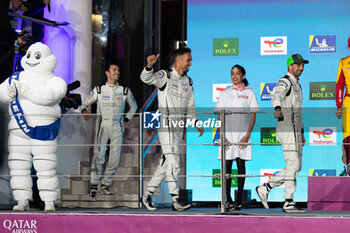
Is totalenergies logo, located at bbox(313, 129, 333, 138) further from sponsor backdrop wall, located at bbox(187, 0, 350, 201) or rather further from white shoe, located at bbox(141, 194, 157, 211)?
white shoe, located at bbox(141, 194, 157, 211)

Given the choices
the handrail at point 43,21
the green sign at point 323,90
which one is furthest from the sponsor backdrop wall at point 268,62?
the handrail at point 43,21

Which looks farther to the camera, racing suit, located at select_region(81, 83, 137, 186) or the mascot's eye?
racing suit, located at select_region(81, 83, 137, 186)

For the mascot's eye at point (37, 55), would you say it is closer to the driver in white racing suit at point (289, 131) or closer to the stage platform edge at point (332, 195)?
the driver in white racing suit at point (289, 131)

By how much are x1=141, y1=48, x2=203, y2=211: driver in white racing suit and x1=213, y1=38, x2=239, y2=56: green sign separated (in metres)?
2.15

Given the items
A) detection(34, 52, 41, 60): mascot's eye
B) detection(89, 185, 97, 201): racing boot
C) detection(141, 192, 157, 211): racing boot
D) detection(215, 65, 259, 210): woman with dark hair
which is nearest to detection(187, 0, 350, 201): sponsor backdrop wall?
detection(215, 65, 259, 210): woman with dark hair

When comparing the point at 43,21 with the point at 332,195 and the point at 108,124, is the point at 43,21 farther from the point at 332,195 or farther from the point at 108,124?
the point at 332,195

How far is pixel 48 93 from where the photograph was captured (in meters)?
6.80

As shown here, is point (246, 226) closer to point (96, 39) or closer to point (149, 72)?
point (149, 72)

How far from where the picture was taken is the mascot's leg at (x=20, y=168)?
6719 mm

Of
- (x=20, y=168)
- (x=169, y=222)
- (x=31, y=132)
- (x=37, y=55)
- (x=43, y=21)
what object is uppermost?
(x=43, y=21)

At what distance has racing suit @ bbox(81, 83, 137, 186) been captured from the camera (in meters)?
7.54

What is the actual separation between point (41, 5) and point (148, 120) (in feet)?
7.95

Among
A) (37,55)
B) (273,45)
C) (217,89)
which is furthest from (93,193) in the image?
(273,45)

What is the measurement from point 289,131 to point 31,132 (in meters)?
2.38
